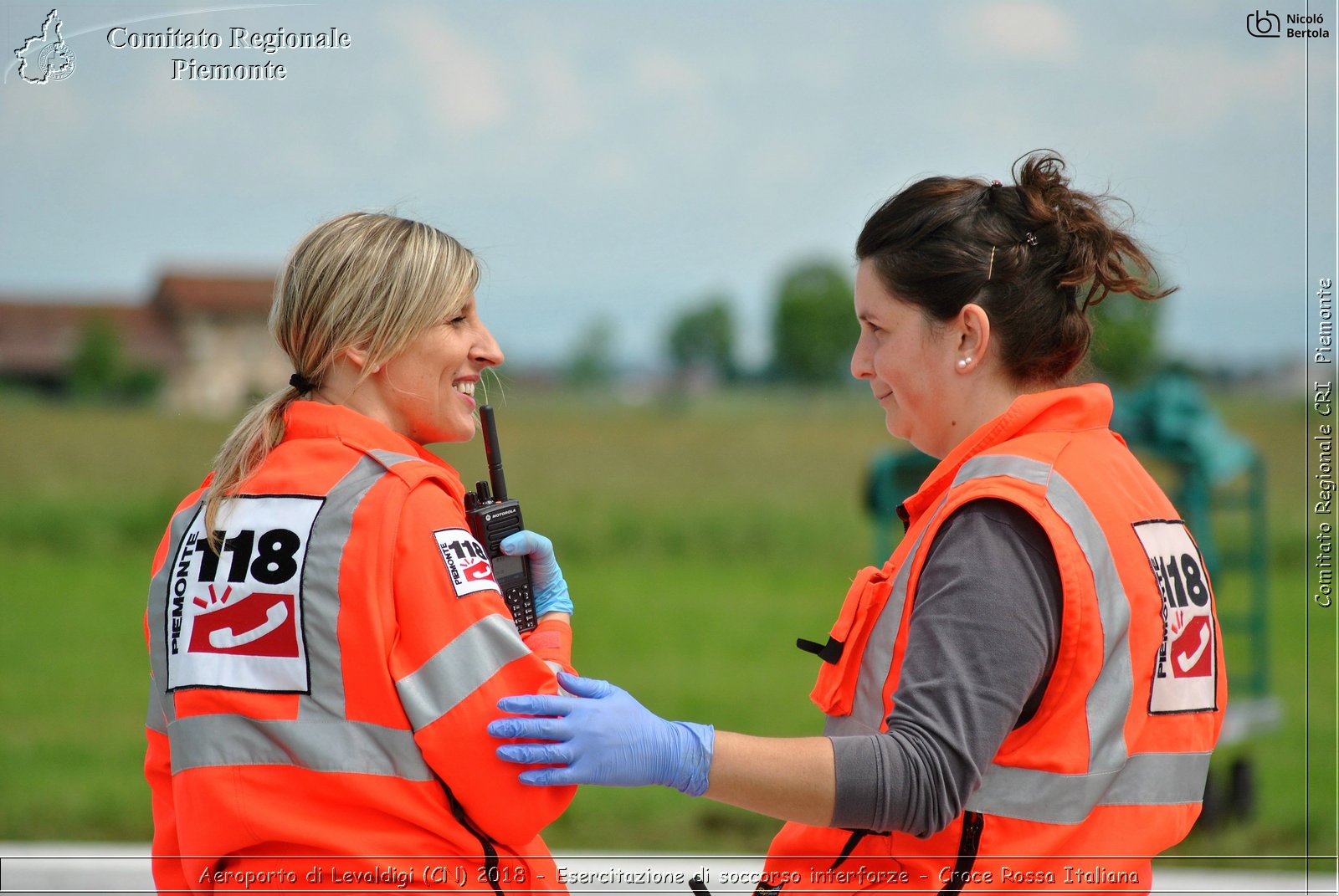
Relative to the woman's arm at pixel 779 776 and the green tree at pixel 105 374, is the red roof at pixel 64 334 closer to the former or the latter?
the green tree at pixel 105 374

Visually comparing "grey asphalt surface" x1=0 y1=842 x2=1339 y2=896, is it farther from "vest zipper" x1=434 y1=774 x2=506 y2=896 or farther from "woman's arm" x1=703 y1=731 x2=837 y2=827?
"woman's arm" x1=703 y1=731 x2=837 y2=827

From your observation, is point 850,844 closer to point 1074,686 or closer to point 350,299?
point 1074,686

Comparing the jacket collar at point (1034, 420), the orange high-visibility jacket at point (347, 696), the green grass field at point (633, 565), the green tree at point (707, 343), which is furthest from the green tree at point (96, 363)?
the jacket collar at point (1034, 420)

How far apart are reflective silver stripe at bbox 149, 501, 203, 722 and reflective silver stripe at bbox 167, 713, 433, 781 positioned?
13 cm

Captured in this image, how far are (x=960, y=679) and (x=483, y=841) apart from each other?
78 centimetres

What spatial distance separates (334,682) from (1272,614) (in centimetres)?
1223

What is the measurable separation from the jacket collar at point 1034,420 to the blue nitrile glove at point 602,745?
0.53 meters

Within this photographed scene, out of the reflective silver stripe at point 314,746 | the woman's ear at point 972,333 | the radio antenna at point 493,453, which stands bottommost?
the reflective silver stripe at point 314,746

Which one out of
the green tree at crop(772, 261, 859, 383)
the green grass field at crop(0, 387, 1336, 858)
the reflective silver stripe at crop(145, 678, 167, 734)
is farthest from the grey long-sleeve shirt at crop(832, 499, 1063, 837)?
the green tree at crop(772, 261, 859, 383)

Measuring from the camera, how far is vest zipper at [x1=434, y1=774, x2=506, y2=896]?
174 centimetres

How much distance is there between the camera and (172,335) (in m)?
11.4

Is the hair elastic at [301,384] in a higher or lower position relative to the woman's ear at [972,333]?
lower

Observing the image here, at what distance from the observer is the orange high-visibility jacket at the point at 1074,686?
1.64 m

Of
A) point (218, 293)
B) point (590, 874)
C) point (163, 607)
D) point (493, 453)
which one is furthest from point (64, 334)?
point (163, 607)
